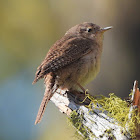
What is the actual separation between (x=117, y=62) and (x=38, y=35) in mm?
2409

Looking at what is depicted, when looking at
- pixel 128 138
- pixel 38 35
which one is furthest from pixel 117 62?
pixel 128 138

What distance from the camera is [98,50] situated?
484 centimetres

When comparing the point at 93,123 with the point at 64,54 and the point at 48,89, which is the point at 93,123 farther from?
the point at 64,54

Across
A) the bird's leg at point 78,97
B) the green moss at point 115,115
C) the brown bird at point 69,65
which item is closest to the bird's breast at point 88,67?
the brown bird at point 69,65

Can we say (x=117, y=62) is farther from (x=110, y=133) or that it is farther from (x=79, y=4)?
(x=110, y=133)

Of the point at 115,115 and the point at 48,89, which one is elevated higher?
the point at 48,89

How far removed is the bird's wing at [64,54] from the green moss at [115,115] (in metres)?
0.72

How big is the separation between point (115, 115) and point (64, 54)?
1379 mm

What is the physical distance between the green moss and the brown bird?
0.56 meters

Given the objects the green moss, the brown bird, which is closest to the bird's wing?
the brown bird

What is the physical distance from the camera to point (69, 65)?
4.43m

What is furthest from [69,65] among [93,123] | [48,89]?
[93,123]

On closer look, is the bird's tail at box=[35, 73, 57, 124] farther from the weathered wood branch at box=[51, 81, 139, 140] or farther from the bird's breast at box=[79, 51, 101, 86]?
the bird's breast at box=[79, 51, 101, 86]

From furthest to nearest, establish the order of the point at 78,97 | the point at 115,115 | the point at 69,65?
the point at 69,65
the point at 78,97
the point at 115,115
